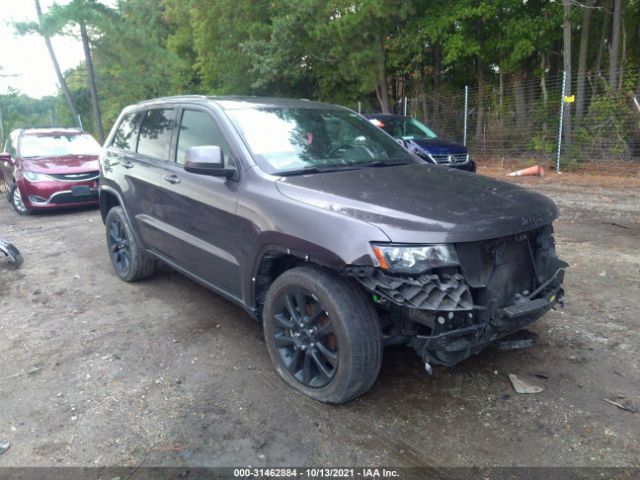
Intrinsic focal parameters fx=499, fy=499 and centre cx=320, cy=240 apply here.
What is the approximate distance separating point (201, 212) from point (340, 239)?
4.86 ft

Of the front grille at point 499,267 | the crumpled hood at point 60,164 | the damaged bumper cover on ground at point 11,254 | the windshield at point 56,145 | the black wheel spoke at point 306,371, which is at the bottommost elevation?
the black wheel spoke at point 306,371

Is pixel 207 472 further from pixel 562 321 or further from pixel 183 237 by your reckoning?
pixel 562 321

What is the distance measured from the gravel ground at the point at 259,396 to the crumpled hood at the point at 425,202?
1.07 metres

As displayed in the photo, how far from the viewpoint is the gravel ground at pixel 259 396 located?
8.54ft

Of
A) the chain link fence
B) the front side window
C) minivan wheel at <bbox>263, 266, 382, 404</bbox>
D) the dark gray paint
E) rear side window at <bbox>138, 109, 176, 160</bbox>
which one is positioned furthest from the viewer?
the chain link fence

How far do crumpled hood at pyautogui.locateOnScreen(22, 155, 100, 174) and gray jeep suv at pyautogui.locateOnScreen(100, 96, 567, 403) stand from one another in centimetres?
583

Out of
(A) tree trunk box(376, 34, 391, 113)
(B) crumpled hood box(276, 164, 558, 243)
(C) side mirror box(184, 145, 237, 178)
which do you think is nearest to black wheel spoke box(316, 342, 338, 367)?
(B) crumpled hood box(276, 164, 558, 243)

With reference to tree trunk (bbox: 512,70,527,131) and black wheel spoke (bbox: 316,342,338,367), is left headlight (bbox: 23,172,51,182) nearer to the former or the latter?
black wheel spoke (bbox: 316,342,338,367)

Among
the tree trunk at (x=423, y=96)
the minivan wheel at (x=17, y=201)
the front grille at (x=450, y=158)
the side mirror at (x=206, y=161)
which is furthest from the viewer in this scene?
the tree trunk at (x=423, y=96)

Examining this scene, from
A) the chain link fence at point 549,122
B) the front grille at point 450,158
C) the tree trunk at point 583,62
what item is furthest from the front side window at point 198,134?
the tree trunk at point 583,62

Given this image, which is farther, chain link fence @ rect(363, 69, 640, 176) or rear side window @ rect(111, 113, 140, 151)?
chain link fence @ rect(363, 69, 640, 176)

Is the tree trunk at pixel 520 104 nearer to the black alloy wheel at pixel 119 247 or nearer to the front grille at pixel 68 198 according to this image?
the front grille at pixel 68 198

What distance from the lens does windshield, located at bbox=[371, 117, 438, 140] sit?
11.3m

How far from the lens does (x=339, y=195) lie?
2.91 metres
